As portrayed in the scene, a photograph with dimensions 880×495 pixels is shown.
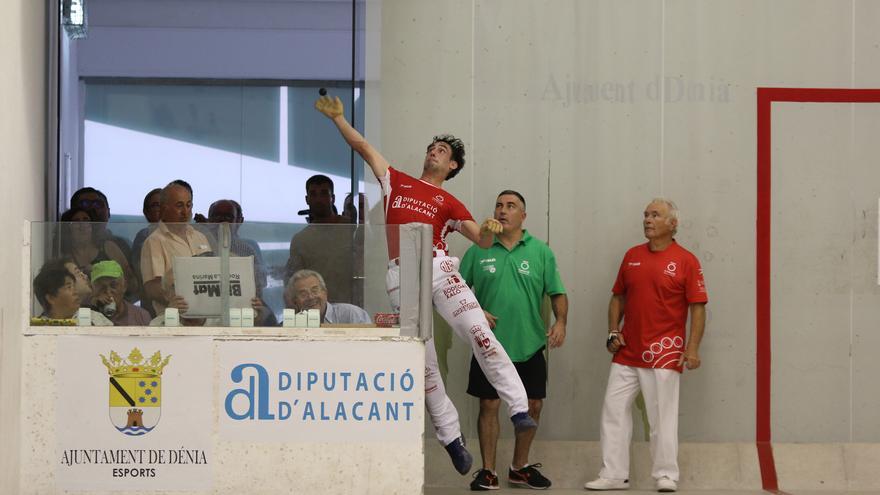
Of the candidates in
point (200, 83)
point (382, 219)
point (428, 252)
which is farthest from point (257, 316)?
point (200, 83)

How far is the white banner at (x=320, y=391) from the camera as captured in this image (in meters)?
5.26

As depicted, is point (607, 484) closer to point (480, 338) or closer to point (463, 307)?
point (480, 338)

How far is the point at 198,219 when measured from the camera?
7.18 m

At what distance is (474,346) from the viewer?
617cm

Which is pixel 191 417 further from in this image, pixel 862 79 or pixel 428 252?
pixel 862 79

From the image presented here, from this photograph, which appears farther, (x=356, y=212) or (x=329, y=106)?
(x=356, y=212)

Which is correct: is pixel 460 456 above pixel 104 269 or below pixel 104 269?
below

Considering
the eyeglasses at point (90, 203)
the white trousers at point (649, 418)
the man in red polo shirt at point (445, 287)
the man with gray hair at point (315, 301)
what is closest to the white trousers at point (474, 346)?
the man in red polo shirt at point (445, 287)

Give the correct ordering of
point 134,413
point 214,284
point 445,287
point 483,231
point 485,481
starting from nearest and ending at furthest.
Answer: point 134,413, point 214,284, point 483,231, point 445,287, point 485,481

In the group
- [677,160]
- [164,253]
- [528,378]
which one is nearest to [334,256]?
[164,253]

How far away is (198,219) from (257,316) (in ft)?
6.57

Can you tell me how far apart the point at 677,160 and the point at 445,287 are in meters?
1.93

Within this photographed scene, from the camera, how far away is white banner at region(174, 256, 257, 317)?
17.4ft

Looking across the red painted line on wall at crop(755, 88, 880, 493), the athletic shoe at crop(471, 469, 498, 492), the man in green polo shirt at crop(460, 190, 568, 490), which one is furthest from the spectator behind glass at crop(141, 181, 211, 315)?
the red painted line on wall at crop(755, 88, 880, 493)
